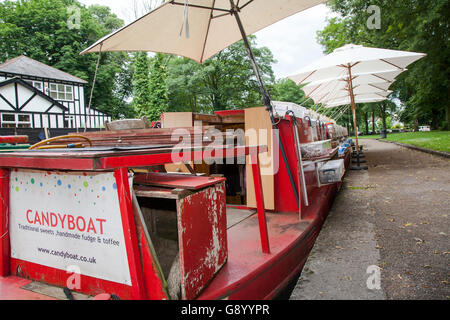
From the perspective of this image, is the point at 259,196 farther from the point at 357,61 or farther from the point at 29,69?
the point at 29,69

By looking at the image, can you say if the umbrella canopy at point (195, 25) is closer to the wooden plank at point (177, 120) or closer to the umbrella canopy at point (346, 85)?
the wooden plank at point (177, 120)

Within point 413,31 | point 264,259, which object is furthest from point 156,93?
point 264,259

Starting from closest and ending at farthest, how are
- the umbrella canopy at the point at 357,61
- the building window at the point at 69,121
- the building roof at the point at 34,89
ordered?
the umbrella canopy at the point at 357,61
the building roof at the point at 34,89
the building window at the point at 69,121

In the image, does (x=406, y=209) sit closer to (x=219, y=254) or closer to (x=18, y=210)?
(x=219, y=254)

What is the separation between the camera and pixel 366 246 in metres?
2.97

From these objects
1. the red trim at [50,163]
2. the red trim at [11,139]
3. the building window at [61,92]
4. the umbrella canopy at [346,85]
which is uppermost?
the building window at [61,92]

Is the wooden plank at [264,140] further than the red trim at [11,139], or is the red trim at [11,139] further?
the wooden plank at [264,140]

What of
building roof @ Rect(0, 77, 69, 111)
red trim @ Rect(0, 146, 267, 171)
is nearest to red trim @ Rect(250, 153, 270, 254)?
red trim @ Rect(0, 146, 267, 171)

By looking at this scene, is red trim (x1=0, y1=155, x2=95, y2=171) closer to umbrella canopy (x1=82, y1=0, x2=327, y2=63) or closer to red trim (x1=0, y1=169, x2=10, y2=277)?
red trim (x1=0, y1=169, x2=10, y2=277)

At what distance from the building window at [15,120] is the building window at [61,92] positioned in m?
4.90

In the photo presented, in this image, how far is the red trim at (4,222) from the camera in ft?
6.43

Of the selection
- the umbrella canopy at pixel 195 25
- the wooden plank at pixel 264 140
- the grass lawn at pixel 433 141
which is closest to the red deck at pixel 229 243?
the wooden plank at pixel 264 140

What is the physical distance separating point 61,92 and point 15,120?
704 cm
